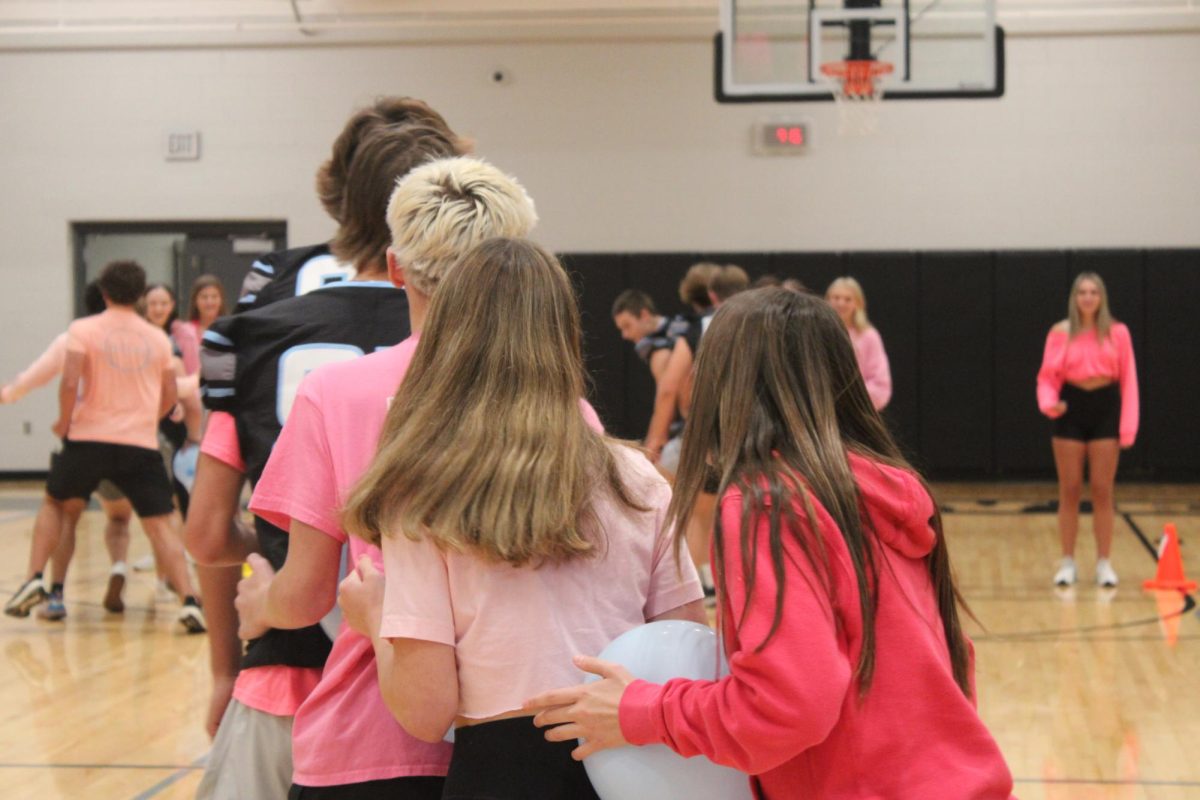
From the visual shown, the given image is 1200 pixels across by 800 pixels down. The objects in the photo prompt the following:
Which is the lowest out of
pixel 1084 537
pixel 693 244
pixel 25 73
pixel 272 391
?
pixel 1084 537

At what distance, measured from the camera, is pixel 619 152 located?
11.5 metres

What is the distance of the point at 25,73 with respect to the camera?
11.8m

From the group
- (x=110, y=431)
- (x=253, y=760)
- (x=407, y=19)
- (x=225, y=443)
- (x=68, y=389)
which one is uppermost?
(x=407, y=19)

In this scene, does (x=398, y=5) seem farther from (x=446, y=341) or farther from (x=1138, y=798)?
(x=446, y=341)

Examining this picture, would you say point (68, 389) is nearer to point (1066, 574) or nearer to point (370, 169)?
point (370, 169)

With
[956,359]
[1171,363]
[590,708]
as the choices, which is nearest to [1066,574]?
[956,359]

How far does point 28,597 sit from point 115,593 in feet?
1.46

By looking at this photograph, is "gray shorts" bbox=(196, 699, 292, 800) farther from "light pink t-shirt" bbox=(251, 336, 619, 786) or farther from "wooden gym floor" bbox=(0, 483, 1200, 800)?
"wooden gym floor" bbox=(0, 483, 1200, 800)

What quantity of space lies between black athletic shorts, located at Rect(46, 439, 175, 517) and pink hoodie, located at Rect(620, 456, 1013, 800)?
5335mm

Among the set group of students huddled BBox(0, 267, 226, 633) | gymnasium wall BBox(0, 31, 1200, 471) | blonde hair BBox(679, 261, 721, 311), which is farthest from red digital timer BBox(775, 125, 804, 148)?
group of students huddled BBox(0, 267, 226, 633)

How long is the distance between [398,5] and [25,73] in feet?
11.5

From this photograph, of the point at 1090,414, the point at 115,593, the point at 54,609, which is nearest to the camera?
the point at 54,609

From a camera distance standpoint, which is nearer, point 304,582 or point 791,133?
point 304,582

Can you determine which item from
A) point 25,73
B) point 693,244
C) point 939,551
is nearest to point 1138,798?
point 939,551
